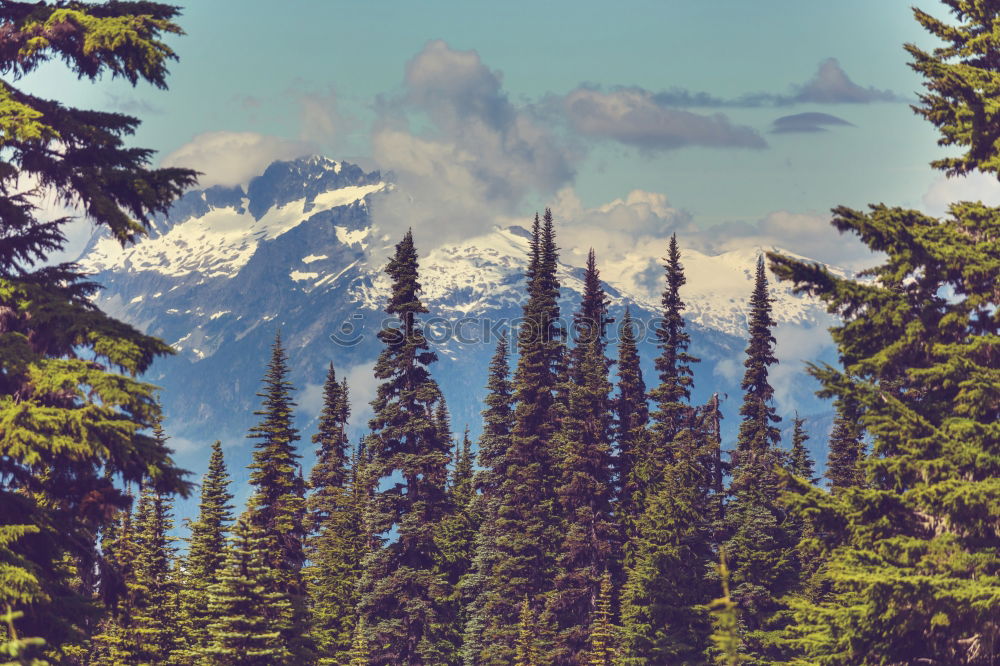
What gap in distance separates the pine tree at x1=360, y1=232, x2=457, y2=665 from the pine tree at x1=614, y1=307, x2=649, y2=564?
11756 millimetres

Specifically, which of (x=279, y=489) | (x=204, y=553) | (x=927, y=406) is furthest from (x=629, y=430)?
(x=927, y=406)

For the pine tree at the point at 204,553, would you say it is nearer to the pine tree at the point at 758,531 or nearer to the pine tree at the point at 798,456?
the pine tree at the point at 758,531

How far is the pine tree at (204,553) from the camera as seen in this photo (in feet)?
144

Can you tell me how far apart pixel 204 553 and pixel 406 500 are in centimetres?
1112

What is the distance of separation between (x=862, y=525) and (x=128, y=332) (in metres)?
13.4

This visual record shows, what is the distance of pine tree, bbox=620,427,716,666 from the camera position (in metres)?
51.9

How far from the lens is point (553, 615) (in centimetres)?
5797

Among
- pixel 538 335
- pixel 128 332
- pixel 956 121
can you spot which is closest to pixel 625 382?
pixel 538 335

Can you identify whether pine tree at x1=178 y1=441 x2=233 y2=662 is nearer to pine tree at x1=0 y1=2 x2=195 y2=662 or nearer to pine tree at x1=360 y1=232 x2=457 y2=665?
pine tree at x1=360 y1=232 x2=457 y2=665

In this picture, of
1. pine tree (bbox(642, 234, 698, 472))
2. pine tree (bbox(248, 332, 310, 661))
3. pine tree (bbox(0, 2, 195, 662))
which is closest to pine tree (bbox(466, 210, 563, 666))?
pine tree (bbox(642, 234, 698, 472))

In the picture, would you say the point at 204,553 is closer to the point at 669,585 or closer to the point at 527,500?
the point at 527,500

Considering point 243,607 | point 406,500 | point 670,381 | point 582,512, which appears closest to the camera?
point 243,607

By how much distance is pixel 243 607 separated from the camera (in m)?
33.5

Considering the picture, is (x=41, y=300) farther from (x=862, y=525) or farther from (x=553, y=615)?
(x=553, y=615)
